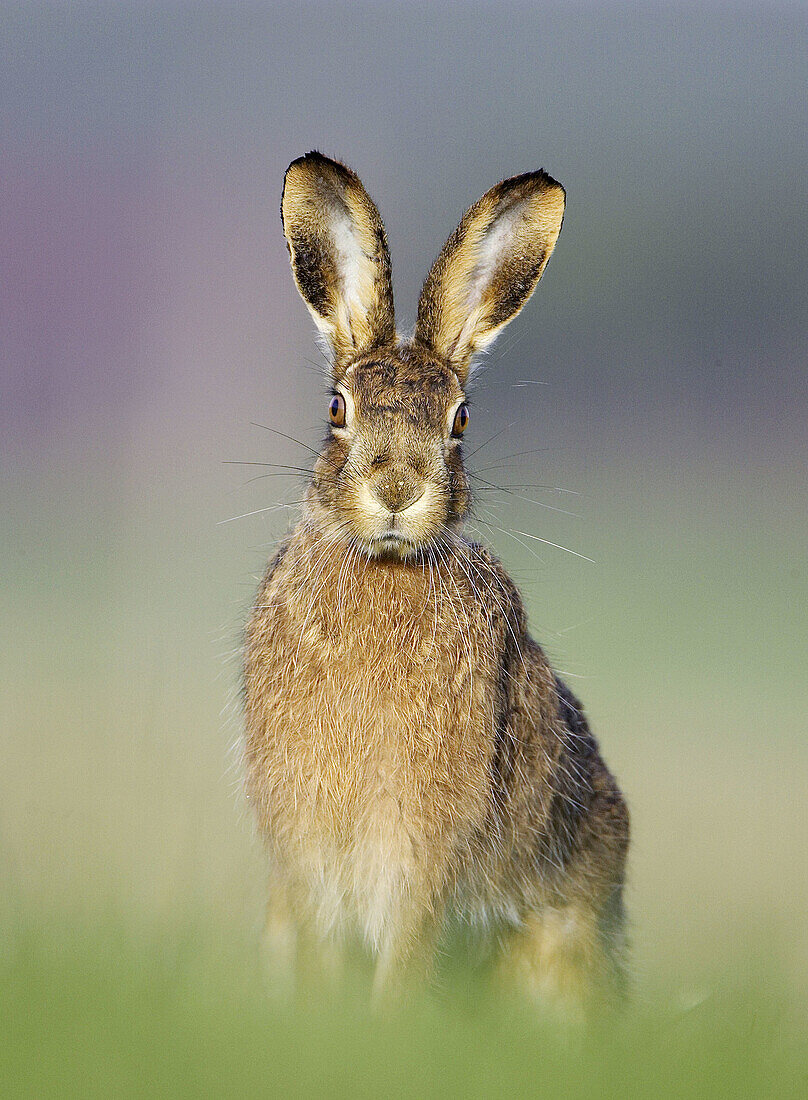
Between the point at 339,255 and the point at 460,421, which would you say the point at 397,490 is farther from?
the point at 339,255

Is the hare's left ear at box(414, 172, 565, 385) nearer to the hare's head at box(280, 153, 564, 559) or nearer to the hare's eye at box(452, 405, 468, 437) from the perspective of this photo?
the hare's head at box(280, 153, 564, 559)

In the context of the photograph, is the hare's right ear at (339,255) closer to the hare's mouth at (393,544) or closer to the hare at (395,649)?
the hare at (395,649)

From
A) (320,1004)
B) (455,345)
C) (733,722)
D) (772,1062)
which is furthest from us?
(733,722)

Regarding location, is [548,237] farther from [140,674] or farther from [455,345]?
[140,674]

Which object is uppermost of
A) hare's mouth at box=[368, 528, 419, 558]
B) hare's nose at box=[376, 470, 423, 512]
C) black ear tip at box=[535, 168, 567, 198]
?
black ear tip at box=[535, 168, 567, 198]

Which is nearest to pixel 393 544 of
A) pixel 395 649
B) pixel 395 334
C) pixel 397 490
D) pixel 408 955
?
pixel 397 490

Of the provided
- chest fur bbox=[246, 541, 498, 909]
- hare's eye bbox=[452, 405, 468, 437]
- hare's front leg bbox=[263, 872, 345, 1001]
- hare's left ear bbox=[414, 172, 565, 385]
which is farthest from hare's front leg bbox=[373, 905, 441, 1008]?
hare's left ear bbox=[414, 172, 565, 385]

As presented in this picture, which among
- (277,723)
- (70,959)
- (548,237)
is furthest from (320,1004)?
(548,237)
